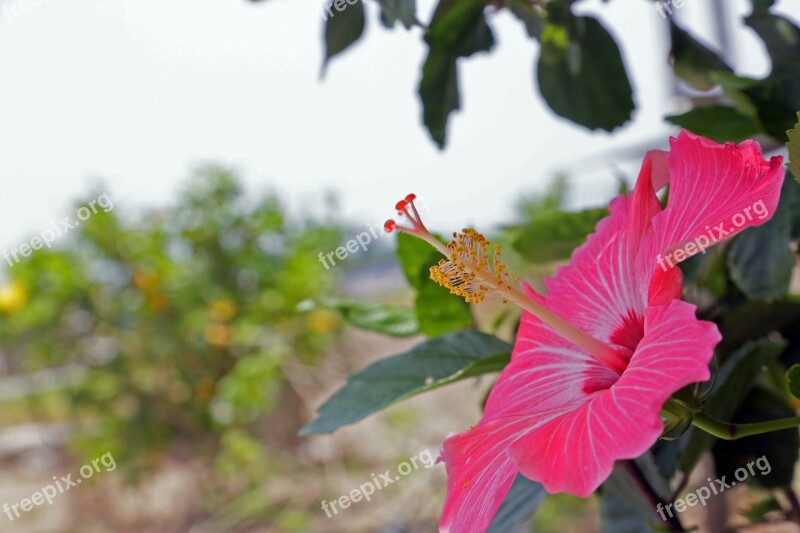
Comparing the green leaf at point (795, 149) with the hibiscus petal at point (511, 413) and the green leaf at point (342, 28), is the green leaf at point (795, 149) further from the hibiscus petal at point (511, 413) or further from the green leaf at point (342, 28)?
the green leaf at point (342, 28)

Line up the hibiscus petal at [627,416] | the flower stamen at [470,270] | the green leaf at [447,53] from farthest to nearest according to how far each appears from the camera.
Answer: the green leaf at [447,53]
the flower stamen at [470,270]
the hibiscus petal at [627,416]

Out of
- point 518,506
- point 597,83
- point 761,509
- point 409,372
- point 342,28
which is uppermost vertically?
point 342,28

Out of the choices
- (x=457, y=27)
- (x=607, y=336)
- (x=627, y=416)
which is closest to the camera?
(x=627, y=416)

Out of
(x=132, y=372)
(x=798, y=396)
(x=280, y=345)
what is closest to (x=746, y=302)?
(x=798, y=396)

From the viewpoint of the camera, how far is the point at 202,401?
91.2 inches

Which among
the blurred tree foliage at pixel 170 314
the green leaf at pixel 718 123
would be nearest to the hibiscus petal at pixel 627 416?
the green leaf at pixel 718 123

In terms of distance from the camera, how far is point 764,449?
0.48m

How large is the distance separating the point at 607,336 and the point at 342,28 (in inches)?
12.1

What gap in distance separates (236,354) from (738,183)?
2.14 metres

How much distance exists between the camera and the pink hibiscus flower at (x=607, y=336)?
0.23m

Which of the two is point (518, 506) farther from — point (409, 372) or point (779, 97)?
point (779, 97)

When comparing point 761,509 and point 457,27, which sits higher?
point 457,27

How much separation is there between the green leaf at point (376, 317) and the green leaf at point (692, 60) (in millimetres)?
274

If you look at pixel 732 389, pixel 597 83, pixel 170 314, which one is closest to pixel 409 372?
pixel 732 389
